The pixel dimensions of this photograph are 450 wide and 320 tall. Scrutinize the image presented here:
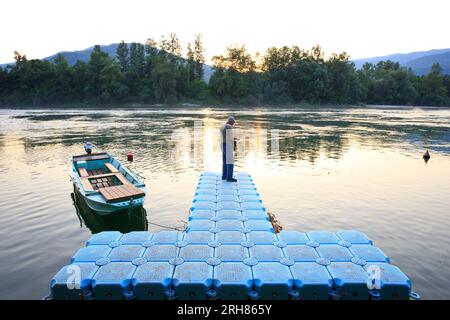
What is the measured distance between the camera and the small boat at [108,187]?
15312 millimetres

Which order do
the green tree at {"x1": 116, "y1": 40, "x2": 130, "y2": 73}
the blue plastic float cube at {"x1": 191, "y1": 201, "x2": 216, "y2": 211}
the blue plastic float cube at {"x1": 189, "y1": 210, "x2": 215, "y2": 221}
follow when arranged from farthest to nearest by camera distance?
the green tree at {"x1": 116, "y1": 40, "x2": 130, "y2": 73}
the blue plastic float cube at {"x1": 191, "y1": 201, "x2": 216, "y2": 211}
the blue plastic float cube at {"x1": 189, "y1": 210, "x2": 215, "y2": 221}

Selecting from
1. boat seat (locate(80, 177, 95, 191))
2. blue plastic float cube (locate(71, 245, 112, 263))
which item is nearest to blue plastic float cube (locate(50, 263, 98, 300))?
blue plastic float cube (locate(71, 245, 112, 263))

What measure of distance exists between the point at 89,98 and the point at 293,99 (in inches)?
3404

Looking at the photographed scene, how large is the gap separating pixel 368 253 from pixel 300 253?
202cm

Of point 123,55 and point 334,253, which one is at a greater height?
point 123,55

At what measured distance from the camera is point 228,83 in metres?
134

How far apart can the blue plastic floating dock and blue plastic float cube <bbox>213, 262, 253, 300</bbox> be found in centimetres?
2

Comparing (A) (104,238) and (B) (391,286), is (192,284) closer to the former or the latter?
(A) (104,238)

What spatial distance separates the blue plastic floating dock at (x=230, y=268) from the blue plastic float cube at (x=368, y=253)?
1.0 inches

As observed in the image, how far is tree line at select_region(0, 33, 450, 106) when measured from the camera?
13438 centimetres

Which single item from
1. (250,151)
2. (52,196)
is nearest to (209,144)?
(250,151)

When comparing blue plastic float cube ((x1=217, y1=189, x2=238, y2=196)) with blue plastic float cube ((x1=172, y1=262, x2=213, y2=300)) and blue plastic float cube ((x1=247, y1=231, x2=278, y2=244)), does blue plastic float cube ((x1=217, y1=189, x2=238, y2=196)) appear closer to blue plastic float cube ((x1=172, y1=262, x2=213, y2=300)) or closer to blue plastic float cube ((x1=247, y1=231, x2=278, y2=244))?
blue plastic float cube ((x1=247, y1=231, x2=278, y2=244))

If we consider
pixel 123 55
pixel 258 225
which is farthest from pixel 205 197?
pixel 123 55
